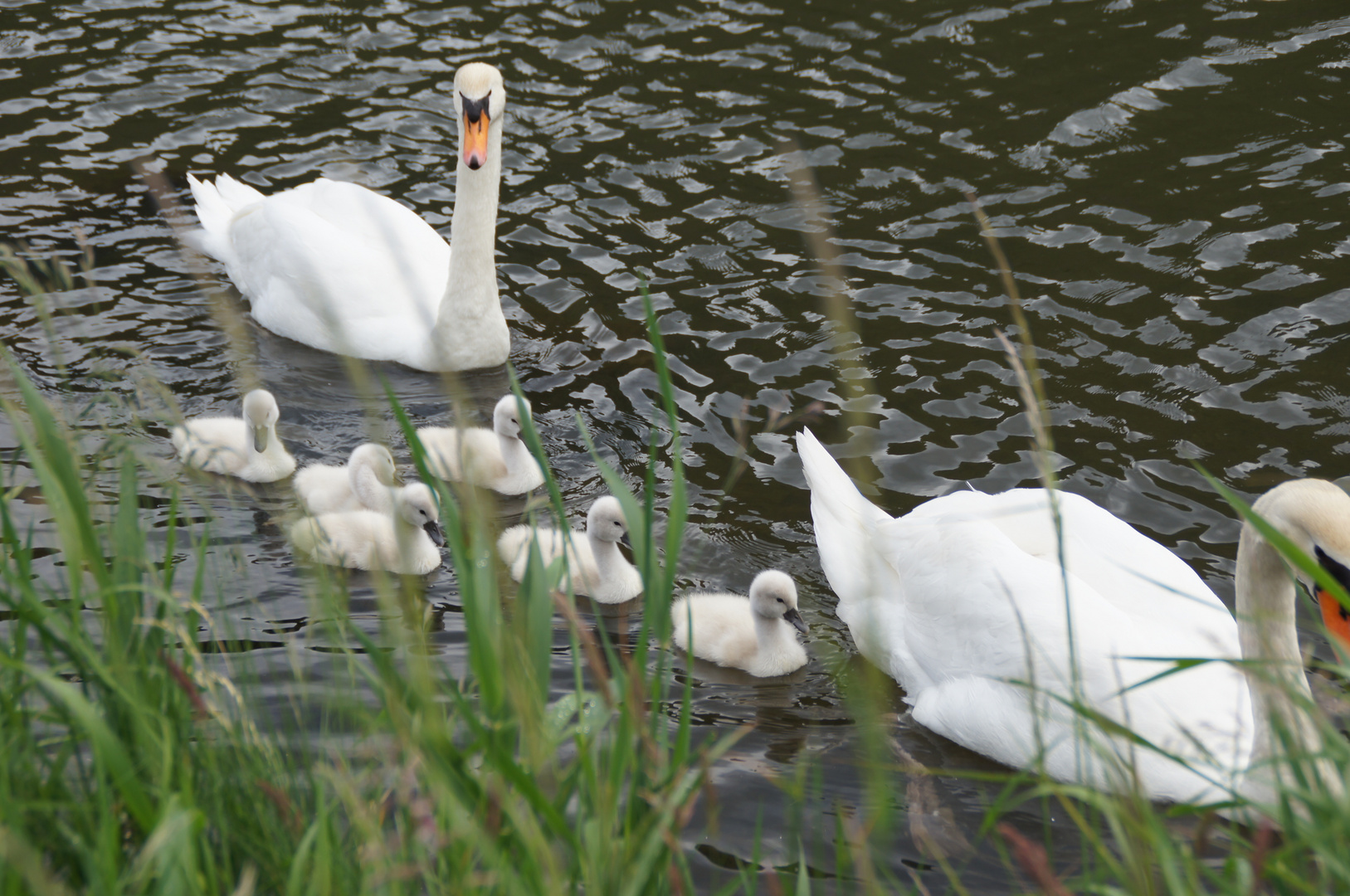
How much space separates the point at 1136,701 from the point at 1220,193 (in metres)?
4.62

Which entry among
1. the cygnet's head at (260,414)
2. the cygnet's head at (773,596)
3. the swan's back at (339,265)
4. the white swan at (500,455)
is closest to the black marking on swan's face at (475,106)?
the swan's back at (339,265)

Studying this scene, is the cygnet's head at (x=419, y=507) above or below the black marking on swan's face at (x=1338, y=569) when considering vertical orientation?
below

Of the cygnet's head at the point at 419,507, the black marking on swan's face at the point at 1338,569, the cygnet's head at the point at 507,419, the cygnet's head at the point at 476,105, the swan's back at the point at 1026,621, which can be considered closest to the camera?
the black marking on swan's face at the point at 1338,569

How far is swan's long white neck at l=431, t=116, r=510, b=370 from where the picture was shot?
6105 mm

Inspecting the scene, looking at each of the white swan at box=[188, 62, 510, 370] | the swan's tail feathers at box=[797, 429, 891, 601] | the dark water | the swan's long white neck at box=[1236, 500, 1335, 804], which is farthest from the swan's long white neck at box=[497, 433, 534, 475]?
the swan's long white neck at box=[1236, 500, 1335, 804]

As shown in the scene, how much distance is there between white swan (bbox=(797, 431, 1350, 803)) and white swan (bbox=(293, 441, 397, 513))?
176 cm

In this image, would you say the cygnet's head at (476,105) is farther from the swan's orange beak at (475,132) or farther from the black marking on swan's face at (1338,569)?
the black marking on swan's face at (1338,569)

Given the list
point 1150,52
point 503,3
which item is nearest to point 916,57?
point 1150,52

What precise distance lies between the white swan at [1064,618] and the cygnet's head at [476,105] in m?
2.25

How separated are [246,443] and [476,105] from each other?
6.12 ft

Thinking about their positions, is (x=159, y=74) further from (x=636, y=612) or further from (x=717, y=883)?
(x=717, y=883)

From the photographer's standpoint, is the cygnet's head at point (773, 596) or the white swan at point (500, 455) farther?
the white swan at point (500, 455)

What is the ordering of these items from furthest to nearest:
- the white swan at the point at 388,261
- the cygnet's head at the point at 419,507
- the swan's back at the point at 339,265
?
the swan's back at the point at 339,265 < the white swan at the point at 388,261 < the cygnet's head at the point at 419,507

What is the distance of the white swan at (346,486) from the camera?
17.0ft
